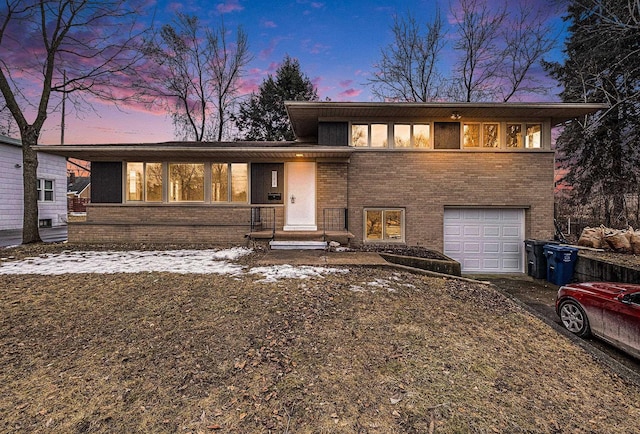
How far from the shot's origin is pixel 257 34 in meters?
19.9

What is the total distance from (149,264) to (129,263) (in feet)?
1.84

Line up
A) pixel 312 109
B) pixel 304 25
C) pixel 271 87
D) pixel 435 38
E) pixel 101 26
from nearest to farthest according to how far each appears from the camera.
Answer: pixel 312 109 < pixel 101 26 < pixel 304 25 < pixel 435 38 < pixel 271 87

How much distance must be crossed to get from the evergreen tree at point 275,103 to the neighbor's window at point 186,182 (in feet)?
44.0

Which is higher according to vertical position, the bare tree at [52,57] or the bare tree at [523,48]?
the bare tree at [523,48]

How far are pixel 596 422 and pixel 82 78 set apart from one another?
1604 cm

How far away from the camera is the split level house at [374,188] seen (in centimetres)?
1061

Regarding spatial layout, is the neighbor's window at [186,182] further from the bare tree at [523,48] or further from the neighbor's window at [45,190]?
the bare tree at [523,48]

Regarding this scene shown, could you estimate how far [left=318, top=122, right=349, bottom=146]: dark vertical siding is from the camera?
10688 mm

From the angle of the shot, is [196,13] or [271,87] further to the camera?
[271,87]

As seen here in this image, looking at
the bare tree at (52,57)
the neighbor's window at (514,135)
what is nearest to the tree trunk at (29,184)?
the bare tree at (52,57)

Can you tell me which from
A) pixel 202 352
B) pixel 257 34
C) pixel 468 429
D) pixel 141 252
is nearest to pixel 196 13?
pixel 257 34

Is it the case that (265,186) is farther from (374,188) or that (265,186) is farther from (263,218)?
(374,188)

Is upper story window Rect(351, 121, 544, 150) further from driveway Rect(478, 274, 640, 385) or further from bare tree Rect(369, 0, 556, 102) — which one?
bare tree Rect(369, 0, 556, 102)

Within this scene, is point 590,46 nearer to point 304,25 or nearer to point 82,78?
point 304,25
